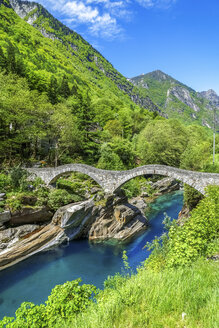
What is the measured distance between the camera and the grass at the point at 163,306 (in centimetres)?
351

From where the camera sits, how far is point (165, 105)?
7215 inches

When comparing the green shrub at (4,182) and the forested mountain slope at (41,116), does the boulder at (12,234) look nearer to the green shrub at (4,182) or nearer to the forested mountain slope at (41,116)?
the green shrub at (4,182)

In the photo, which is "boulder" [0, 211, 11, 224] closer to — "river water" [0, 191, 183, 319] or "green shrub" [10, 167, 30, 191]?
"green shrub" [10, 167, 30, 191]

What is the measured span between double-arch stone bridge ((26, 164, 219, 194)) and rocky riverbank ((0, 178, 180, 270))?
2039 millimetres

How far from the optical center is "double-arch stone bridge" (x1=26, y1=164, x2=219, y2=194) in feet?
57.7

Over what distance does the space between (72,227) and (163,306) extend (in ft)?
54.1

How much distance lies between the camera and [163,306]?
12.7 feet

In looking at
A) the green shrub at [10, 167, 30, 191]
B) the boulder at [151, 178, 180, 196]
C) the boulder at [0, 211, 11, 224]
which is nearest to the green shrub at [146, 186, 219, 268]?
the boulder at [0, 211, 11, 224]

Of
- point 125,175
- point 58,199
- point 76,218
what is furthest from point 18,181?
point 125,175

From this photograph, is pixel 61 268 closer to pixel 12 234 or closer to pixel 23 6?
pixel 12 234

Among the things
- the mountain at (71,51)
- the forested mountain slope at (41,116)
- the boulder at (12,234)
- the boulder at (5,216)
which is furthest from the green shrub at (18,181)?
the mountain at (71,51)

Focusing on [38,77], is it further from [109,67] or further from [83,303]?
[109,67]

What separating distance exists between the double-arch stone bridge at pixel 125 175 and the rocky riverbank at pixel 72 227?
2039mm

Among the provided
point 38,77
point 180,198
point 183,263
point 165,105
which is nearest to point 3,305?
point 183,263
